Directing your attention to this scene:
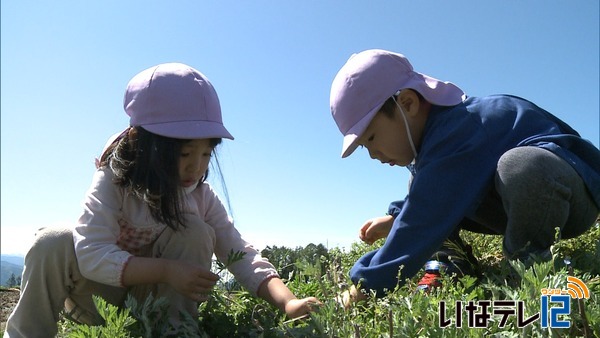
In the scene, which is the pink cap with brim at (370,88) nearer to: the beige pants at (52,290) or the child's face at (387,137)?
the child's face at (387,137)

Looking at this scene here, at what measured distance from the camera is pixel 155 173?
2439mm

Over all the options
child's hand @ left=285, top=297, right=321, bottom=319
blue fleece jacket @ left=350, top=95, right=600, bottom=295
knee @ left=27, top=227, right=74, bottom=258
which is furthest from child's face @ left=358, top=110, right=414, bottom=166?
knee @ left=27, top=227, right=74, bottom=258

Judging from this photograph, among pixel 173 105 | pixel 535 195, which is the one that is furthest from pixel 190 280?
pixel 535 195

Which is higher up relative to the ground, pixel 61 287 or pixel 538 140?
pixel 538 140

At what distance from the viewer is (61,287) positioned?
2.32 meters

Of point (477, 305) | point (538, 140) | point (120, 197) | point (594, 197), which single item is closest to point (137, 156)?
point (120, 197)

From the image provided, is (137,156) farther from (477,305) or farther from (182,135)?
(477,305)

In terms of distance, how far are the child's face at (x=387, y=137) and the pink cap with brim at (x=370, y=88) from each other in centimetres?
7

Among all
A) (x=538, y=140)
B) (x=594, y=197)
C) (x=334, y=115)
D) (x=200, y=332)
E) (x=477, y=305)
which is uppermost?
(x=334, y=115)

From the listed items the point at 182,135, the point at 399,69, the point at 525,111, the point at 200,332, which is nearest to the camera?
the point at 200,332

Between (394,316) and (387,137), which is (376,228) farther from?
(394,316)

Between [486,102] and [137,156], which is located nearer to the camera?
[137,156]

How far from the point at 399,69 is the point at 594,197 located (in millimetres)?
1151

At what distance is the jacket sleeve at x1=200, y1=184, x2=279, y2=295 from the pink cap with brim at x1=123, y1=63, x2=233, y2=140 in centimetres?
51
